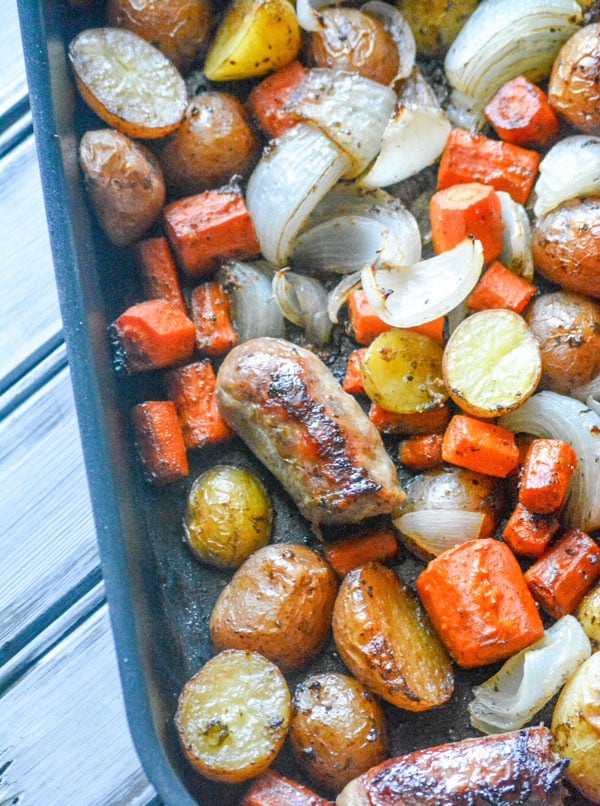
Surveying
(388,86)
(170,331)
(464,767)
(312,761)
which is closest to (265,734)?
(312,761)

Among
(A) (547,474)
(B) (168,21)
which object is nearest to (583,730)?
(A) (547,474)

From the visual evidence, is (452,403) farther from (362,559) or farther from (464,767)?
(464,767)

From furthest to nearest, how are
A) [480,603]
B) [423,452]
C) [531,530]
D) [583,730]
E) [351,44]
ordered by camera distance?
1. [351,44]
2. [423,452]
3. [531,530]
4. [480,603]
5. [583,730]

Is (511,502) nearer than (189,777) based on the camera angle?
No

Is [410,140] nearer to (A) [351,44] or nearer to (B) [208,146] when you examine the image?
(A) [351,44]

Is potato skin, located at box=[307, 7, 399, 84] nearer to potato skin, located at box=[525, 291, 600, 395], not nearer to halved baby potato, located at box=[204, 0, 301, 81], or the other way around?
halved baby potato, located at box=[204, 0, 301, 81]

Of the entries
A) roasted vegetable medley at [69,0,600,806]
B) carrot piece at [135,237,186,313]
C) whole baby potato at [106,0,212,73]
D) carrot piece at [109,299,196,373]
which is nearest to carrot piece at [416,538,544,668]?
roasted vegetable medley at [69,0,600,806]

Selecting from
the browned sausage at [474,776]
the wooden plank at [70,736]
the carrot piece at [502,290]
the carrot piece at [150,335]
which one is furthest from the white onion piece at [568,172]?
the wooden plank at [70,736]
